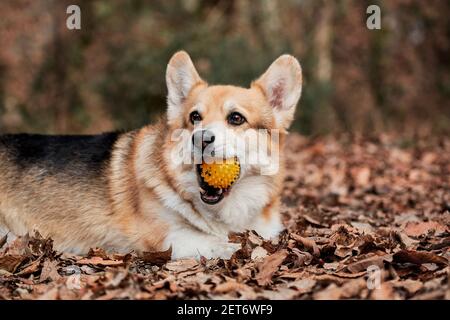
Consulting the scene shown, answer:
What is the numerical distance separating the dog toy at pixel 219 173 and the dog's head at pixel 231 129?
32 mm

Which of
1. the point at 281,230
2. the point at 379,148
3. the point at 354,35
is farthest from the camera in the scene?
the point at 354,35

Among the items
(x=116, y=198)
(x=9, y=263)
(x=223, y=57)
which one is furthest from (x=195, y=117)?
(x=223, y=57)

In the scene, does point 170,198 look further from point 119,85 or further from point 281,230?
point 119,85

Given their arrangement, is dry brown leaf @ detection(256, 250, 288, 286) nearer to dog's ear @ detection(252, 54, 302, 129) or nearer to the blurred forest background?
dog's ear @ detection(252, 54, 302, 129)

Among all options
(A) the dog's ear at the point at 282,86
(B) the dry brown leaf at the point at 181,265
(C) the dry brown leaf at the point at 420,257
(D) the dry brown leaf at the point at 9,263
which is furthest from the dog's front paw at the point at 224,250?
(D) the dry brown leaf at the point at 9,263

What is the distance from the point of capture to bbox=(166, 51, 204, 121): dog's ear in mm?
5145

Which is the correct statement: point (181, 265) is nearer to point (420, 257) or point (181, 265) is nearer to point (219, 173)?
point (219, 173)

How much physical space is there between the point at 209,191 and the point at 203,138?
46 centimetres

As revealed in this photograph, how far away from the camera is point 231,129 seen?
4742 millimetres

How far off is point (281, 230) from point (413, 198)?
8.36ft

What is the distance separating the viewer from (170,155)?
4852mm

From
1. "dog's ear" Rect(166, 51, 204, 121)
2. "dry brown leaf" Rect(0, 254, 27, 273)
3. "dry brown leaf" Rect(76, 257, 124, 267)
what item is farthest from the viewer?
"dog's ear" Rect(166, 51, 204, 121)

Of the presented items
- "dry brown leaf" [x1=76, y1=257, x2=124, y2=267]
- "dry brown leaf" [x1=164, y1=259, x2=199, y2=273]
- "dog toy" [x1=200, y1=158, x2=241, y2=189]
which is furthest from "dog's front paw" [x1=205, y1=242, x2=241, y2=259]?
"dry brown leaf" [x1=76, y1=257, x2=124, y2=267]
